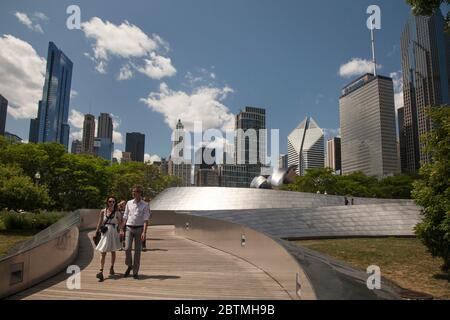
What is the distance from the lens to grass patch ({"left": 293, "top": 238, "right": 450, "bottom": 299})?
919 cm

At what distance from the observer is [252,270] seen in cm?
820

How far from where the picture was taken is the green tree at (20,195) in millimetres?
20875

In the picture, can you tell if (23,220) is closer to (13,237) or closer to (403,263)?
(13,237)

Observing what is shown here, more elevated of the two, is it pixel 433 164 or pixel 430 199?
pixel 433 164

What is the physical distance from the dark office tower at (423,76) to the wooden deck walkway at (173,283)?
6619 inches

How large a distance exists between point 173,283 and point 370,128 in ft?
576

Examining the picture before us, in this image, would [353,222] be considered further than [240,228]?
Yes

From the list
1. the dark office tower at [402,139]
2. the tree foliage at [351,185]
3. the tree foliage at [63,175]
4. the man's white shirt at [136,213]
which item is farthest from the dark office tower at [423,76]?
the man's white shirt at [136,213]

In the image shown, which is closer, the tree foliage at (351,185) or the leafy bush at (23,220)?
the leafy bush at (23,220)

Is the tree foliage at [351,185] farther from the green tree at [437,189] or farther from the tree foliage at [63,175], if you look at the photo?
the green tree at [437,189]

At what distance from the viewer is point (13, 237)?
59.3 feet
